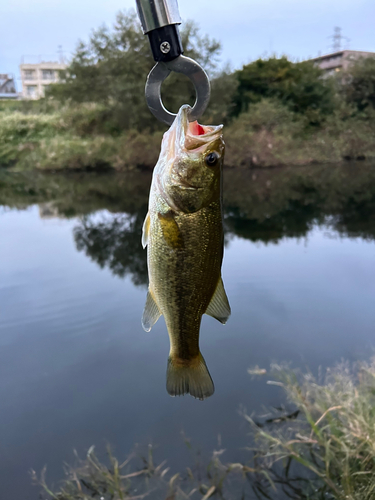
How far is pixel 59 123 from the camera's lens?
1185 inches

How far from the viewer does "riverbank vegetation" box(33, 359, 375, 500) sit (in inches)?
179

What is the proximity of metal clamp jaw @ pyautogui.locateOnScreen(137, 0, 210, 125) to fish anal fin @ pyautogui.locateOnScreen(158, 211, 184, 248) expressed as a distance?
425mm

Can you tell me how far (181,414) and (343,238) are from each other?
46.9 ft

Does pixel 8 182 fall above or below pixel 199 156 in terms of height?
above

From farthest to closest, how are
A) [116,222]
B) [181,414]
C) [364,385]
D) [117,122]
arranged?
[117,122] → [116,222] → [181,414] → [364,385]

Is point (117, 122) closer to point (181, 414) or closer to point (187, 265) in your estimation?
point (181, 414)

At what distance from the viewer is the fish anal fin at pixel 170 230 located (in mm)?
1625

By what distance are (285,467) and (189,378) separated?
258 inches

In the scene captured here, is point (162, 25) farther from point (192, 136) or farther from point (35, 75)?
point (35, 75)

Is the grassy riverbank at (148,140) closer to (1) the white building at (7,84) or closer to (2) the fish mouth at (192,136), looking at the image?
(2) the fish mouth at (192,136)

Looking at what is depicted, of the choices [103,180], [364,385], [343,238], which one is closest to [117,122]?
[103,180]

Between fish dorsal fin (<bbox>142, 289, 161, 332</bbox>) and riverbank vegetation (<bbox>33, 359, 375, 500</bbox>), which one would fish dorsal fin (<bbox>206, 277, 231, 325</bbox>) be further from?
riverbank vegetation (<bbox>33, 359, 375, 500</bbox>)

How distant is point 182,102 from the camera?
23062 millimetres

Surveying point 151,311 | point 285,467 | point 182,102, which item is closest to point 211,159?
point 151,311
